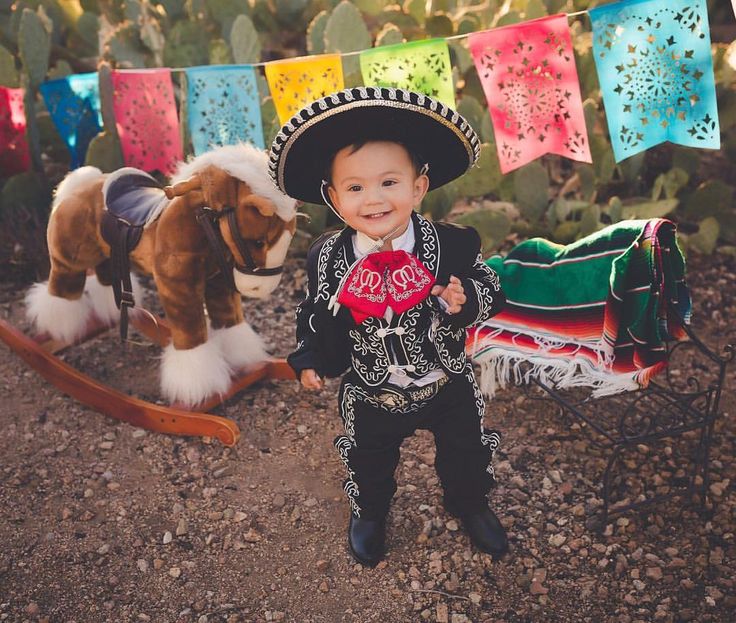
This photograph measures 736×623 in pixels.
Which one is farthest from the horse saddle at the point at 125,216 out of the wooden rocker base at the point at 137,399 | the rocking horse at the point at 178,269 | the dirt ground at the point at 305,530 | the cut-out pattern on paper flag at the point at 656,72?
the cut-out pattern on paper flag at the point at 656,72

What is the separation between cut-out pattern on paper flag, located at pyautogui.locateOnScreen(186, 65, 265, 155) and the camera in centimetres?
227

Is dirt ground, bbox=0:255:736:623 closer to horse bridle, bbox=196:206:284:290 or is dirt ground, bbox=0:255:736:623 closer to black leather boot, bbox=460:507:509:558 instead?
black leather boot, bbox=460:507:509:558

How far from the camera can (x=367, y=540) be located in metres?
1.71

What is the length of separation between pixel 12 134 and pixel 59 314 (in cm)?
90

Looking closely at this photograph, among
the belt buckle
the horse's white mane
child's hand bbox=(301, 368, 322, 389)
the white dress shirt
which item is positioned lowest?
the belt buckle

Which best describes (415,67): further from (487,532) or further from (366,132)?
(487,532)

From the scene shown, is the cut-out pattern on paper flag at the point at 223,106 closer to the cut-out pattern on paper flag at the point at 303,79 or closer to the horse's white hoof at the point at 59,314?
the cut-out pattern on paper flag at the point at 303,79

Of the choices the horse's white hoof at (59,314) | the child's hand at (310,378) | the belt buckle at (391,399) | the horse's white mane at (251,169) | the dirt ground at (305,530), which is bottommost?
the dirt ground at (305,530)

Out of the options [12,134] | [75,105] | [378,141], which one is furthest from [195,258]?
[12,134]

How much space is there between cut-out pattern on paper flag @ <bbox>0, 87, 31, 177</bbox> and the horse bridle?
4.21 ft

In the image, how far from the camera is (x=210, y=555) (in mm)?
1756

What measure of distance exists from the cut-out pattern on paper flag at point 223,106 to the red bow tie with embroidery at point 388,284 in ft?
3.76

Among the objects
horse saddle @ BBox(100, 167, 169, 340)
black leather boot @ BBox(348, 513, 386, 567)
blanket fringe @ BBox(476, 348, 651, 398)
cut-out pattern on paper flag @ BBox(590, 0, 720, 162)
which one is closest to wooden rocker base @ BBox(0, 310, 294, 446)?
horse saddle @ BBox(100, 167, 169, 340)

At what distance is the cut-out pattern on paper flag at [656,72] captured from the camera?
1.85 m
